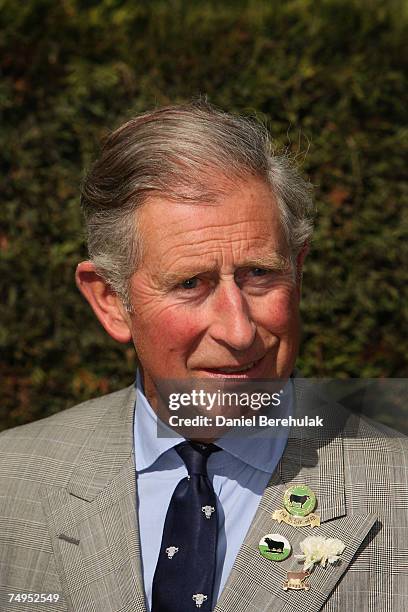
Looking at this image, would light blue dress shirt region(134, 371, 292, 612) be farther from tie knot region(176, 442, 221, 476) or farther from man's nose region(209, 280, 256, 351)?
man's nose region(209, 280, 256, 351)

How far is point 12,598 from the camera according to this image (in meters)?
2.58

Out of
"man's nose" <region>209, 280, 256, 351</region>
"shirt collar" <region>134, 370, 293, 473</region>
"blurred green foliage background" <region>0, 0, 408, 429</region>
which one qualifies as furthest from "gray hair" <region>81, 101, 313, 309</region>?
"blurred green foliage background" <region>0, 0, 408, 429</region>

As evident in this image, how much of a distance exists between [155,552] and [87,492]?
304 millimetres

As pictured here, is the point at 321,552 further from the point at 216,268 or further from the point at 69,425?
the point at 69,425

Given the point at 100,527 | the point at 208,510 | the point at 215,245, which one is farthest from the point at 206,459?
the point at 215,245

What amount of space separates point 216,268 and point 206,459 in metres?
0.56

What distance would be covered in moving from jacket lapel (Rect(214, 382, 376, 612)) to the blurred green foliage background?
1638mm

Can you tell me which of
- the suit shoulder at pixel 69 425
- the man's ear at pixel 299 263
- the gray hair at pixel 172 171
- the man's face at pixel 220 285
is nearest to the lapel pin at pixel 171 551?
the man's face at pixel 220 285

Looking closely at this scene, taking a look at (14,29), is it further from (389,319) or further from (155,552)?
(155,552)

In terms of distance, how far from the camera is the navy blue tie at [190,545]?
90.4 inches

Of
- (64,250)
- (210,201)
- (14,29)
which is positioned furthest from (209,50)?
(210,201)

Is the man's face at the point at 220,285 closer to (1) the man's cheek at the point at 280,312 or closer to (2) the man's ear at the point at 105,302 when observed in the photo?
(1) the man's cheek at the point at 280,312

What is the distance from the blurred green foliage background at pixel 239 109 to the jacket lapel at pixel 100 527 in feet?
4.97

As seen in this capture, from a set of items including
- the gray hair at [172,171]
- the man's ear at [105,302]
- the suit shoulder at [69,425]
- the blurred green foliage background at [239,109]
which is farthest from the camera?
the blurred green foliage background at [239,109]
